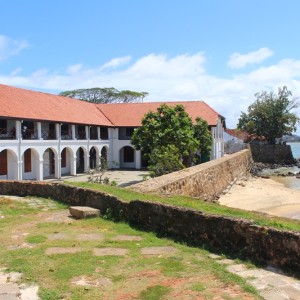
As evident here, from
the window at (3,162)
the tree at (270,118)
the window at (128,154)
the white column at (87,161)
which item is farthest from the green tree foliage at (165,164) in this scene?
the tree at (270,118)

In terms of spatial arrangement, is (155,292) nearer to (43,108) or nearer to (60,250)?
(60,250)

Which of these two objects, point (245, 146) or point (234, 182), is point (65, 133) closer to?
point (234, 182)

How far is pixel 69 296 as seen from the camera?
4508 mm

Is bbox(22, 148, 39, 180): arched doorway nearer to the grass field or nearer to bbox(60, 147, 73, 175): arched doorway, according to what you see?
bbox(60, 147, 73, 175): arched doorway

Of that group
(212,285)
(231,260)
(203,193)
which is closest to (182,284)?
(212,285)

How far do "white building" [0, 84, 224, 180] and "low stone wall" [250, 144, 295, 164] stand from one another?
13840 millimetres

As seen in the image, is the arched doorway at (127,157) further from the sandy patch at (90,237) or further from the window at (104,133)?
the sandy patch at (90,237)

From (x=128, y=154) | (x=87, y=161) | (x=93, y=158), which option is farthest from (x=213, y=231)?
(x=128, y=154)

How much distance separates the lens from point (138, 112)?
37.3 meters

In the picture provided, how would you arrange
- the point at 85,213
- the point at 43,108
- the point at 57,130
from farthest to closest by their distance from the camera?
the point at 43,108, the point at 57,130, the point at 85,213

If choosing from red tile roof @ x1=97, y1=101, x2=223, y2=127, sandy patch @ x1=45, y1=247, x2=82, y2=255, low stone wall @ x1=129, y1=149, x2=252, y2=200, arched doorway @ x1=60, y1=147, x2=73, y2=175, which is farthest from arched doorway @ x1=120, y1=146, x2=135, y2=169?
sandy patch @ x1=45, y1=247, x2=82, y2=255

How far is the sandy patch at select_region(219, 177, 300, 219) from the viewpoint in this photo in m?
19.8

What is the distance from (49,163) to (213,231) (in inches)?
934

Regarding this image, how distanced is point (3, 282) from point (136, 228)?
325cm
